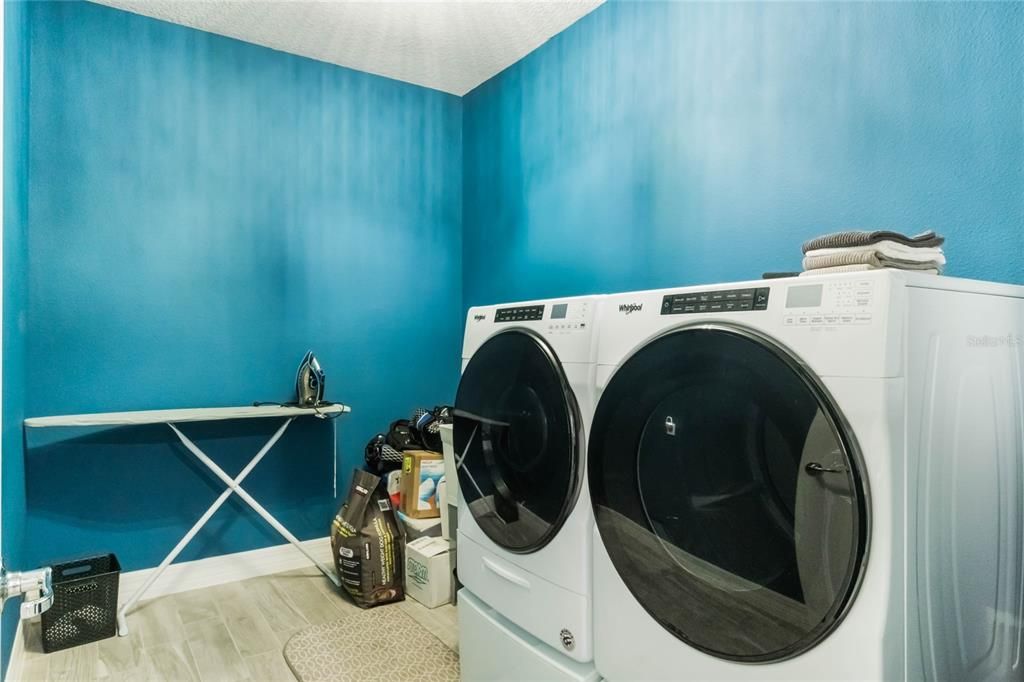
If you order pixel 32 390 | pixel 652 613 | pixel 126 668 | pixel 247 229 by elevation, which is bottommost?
pixel 126 668

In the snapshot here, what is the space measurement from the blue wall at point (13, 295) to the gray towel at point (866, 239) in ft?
6.61

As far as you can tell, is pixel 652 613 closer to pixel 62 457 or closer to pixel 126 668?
pixel 126 668

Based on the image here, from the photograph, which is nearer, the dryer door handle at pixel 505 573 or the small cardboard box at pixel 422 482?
the dryer door handle at pixel 505 573

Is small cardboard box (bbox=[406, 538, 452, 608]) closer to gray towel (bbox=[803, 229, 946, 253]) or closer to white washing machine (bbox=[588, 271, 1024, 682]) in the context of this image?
white washing machine (bbox=[588, 271, 1024, 682])

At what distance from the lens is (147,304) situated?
2.38 metres

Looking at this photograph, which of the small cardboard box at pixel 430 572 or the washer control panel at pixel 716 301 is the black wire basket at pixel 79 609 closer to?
the small cardboard box at pixel 430 572

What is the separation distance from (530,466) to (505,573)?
0.29 meters

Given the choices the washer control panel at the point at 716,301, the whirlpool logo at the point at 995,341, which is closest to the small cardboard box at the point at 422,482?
the washer control panel at the point at 716,301

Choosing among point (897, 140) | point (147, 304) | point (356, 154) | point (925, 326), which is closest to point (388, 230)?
point (356, 154)

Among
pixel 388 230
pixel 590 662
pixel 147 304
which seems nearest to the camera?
pixel 590 662

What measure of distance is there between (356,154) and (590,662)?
2.46 meters

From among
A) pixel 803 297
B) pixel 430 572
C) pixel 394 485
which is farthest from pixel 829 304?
pixel 394 485

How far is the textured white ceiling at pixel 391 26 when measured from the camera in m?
2.30

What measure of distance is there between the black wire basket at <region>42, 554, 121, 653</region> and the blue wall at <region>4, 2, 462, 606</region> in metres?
0.32
